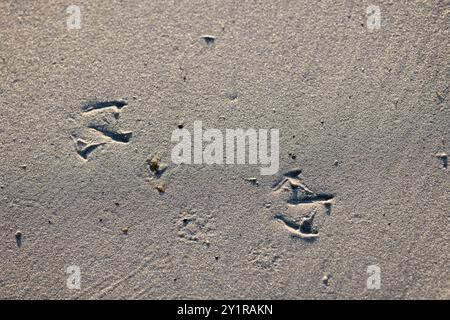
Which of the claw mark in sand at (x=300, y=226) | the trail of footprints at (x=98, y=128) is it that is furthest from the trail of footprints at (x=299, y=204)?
the trail of footprints at (x=98, y=128)

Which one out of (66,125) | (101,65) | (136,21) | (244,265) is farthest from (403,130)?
(66,125)

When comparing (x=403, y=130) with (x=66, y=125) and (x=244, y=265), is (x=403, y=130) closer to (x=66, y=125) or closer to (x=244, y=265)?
(x=244, y=265)

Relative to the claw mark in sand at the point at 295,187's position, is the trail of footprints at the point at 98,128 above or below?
above

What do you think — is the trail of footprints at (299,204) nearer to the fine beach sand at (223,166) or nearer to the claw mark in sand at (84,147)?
the fine beach sand at (223,166)

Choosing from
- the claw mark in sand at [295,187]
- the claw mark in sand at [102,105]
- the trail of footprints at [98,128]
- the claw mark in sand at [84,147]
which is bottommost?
the claw mark in sand at [295,187]

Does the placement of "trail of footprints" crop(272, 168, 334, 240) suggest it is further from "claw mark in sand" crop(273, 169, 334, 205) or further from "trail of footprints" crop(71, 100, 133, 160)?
"trail of footprints" crop(71, 100, 133, 160)

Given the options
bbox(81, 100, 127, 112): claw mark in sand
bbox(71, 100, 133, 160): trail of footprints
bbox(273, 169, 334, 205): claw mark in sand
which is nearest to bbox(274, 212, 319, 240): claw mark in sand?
bbox(273, 169, 334, 205): claw mark in sand
